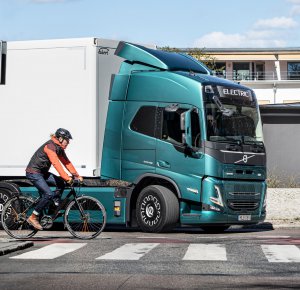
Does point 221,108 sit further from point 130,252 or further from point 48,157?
point 130,252

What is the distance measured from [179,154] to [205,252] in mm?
4723

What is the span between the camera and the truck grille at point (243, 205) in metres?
18.2

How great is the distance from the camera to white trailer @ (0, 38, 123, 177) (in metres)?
18.5

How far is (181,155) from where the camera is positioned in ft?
58.3

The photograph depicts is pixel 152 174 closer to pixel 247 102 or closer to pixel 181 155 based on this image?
pixel 181 155

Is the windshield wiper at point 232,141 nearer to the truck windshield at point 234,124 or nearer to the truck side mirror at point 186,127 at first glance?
the truck windshield at point 234,124

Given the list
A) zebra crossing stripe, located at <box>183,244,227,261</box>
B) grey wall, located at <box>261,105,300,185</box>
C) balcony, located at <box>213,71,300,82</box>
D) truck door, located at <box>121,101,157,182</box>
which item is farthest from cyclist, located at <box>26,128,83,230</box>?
balcony, located at <box>213,71,300,82</box>

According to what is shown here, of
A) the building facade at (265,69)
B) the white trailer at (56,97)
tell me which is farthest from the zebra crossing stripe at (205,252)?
the building facade at (265,69)

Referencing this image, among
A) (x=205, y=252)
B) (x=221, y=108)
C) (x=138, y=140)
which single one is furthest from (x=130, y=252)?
(x=221, y=108)

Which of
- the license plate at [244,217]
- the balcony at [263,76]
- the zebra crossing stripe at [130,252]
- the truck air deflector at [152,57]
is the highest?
the balcony at [263,76]

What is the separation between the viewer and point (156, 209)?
59.4 ft

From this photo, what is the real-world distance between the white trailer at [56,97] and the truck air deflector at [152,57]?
1.08ft

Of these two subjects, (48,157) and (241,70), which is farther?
(241,70)

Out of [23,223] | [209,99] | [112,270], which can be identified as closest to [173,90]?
[209,99]
